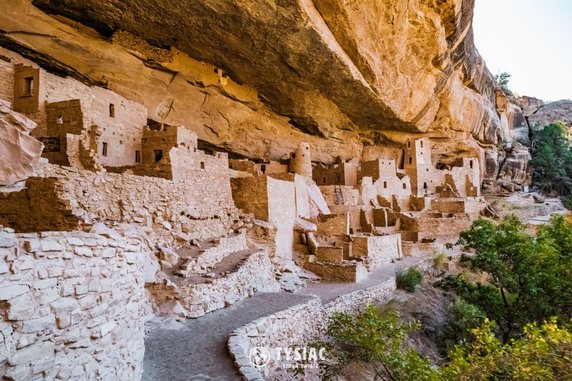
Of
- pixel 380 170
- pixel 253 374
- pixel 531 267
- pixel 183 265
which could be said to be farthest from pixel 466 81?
pixel 253 374

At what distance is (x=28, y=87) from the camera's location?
9.95 meters

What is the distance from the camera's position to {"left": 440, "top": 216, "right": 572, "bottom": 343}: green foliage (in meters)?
10.5

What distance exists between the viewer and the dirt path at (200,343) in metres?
4.62

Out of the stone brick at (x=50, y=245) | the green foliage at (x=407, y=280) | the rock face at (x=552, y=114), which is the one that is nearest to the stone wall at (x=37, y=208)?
the stone brick at (x=50, y=245)

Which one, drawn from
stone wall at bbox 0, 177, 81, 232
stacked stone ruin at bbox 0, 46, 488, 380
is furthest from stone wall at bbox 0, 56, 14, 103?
Result: stone wall at bbox 0, 177, 81, 232

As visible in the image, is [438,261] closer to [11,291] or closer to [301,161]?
[301,161]

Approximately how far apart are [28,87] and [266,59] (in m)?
7.67

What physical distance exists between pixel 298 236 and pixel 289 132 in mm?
8021

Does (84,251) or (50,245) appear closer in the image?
(50,245)

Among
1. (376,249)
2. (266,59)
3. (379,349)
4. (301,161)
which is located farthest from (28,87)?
(376,249)

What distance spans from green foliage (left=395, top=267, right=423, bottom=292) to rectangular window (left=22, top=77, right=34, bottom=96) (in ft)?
41.5

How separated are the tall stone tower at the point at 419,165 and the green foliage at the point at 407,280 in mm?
11745

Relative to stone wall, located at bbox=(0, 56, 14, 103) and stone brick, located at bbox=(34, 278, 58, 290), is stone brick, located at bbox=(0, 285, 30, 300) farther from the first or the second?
stone wall, located at bbox=(0, 56, 14, 103)

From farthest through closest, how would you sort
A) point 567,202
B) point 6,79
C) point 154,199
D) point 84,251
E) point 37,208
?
point 567,202
point 6,79
point 154,199
point 37,208
point 84,251
